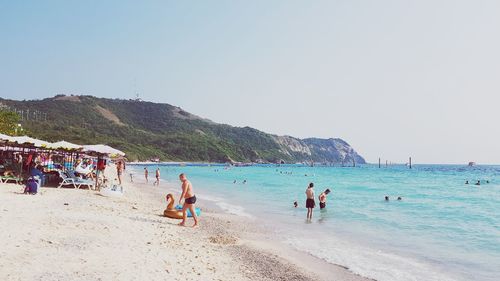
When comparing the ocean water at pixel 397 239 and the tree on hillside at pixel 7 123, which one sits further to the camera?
the tree on hillside at pixel 7 123

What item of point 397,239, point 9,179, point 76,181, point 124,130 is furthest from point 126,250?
point 124,130

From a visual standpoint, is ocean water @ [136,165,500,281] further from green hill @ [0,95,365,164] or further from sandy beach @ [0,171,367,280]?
green hill @ [0,95,365,164]

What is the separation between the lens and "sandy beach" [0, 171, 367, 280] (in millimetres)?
7035

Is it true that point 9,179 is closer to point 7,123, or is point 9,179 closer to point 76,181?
point 76,181

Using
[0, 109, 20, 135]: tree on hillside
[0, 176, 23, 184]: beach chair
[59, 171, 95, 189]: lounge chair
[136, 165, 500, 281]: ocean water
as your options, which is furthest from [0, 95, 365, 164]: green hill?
[136, 165, 500, 281]: ocean water

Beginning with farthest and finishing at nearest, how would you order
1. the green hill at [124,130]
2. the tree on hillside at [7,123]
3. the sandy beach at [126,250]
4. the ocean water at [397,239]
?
the green hill at [124,130] < the tree on hillside at [7,123] < the ocean water at [397,239] < the sandy beach at [126,250]

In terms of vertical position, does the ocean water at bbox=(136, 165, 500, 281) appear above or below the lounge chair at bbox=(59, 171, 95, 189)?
below

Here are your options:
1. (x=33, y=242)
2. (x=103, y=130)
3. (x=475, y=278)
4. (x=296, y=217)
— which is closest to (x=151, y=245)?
(x=33, y=242)

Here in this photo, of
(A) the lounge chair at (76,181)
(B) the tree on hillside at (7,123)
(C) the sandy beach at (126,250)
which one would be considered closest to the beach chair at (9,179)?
(A) the lounge chair at (76,181)

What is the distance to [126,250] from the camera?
8.58m

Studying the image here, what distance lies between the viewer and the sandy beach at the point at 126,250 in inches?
277

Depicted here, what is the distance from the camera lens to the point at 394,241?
1425 centimetres

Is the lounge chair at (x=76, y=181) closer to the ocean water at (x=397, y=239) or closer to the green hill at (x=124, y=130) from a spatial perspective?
the ocean water at (x=397, y=239)

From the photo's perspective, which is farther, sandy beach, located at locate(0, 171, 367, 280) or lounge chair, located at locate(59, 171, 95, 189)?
lounge chair, located at locate(59, 171, 95, 189)
